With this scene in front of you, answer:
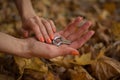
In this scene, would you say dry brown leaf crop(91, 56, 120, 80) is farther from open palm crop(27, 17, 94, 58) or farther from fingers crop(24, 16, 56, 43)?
fingers crop(24, 16, 56, 43)

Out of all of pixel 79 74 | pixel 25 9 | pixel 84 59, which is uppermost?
pixel 25 9

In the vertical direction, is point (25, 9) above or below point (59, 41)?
above

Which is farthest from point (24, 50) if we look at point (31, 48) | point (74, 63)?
point (74, 63)

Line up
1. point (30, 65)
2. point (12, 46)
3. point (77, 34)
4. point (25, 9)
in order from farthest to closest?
1. point (25, 9)
2. point (77, 34)
3. point (30, 65)
4. point (12, 46)

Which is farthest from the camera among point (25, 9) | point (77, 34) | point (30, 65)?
point (25, 9)

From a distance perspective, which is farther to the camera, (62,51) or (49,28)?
(49,28)

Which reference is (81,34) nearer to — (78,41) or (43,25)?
(78,41)

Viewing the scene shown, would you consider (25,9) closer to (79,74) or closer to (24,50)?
(24,50)

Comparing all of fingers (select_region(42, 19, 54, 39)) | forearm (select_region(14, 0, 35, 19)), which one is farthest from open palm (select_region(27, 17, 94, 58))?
forearm (select_region(14, 0, 35, 19))
